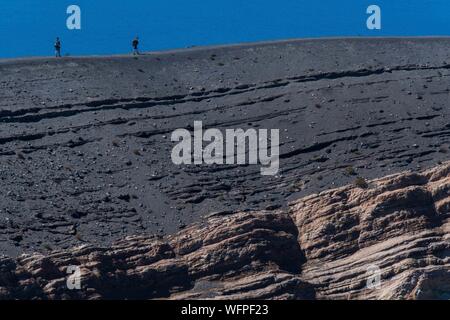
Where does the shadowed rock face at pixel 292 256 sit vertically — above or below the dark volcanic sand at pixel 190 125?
below

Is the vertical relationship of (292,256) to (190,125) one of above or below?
below

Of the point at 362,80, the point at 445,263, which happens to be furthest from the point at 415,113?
the point at 445,263

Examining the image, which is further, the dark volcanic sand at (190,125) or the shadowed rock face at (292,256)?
the dark volcanic sand at (190,125)

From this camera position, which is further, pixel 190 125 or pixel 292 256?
pixel 190 125

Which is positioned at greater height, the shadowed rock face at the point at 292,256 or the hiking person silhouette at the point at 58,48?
the hiking person silhouette at the point at 58,48

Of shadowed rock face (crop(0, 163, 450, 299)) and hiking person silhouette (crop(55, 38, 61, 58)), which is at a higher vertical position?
hiking person silhouette (crop(55, 38, 61, 58))
